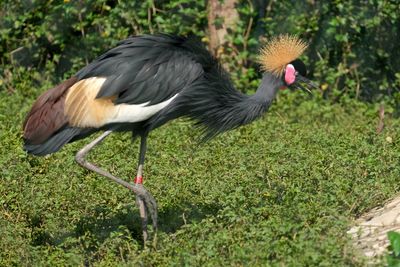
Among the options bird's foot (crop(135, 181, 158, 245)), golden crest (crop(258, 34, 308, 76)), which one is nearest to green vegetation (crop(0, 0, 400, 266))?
bird's foot (crop(135, 181, 158, 245))

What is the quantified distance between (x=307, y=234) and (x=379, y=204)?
3.65ft

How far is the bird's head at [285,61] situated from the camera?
251 inches

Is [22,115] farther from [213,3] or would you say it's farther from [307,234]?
[307,234]

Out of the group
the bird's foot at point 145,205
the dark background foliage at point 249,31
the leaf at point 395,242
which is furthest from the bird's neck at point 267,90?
the dark background foliage at point 249,31

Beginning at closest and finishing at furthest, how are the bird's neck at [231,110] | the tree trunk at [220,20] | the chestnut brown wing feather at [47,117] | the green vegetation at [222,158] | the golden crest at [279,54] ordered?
1. the green vegetation at [222,158]
2. the chestnut brown wing feather at [47,117]
3. the bird's neck at [231,110]
4. the golden crest at [279,54]
5. the tree trunk at [220,20]

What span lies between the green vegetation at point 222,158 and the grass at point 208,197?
0.04 ft

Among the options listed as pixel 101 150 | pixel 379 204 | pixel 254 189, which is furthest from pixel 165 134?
pixel 379 204

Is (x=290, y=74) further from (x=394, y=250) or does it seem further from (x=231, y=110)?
(x=394, y=250)

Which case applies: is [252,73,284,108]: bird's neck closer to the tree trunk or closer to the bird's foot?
the bird's foot

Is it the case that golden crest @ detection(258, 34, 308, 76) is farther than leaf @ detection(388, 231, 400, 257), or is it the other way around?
golden crest @ detection(258, 34, 308, 76)

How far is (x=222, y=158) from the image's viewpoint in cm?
722

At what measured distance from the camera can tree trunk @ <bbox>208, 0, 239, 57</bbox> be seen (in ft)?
32.2

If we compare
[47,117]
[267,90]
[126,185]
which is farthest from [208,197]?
[47,117]

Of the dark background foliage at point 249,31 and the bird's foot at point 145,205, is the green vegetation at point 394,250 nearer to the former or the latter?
the bird's foot at point 145,205
